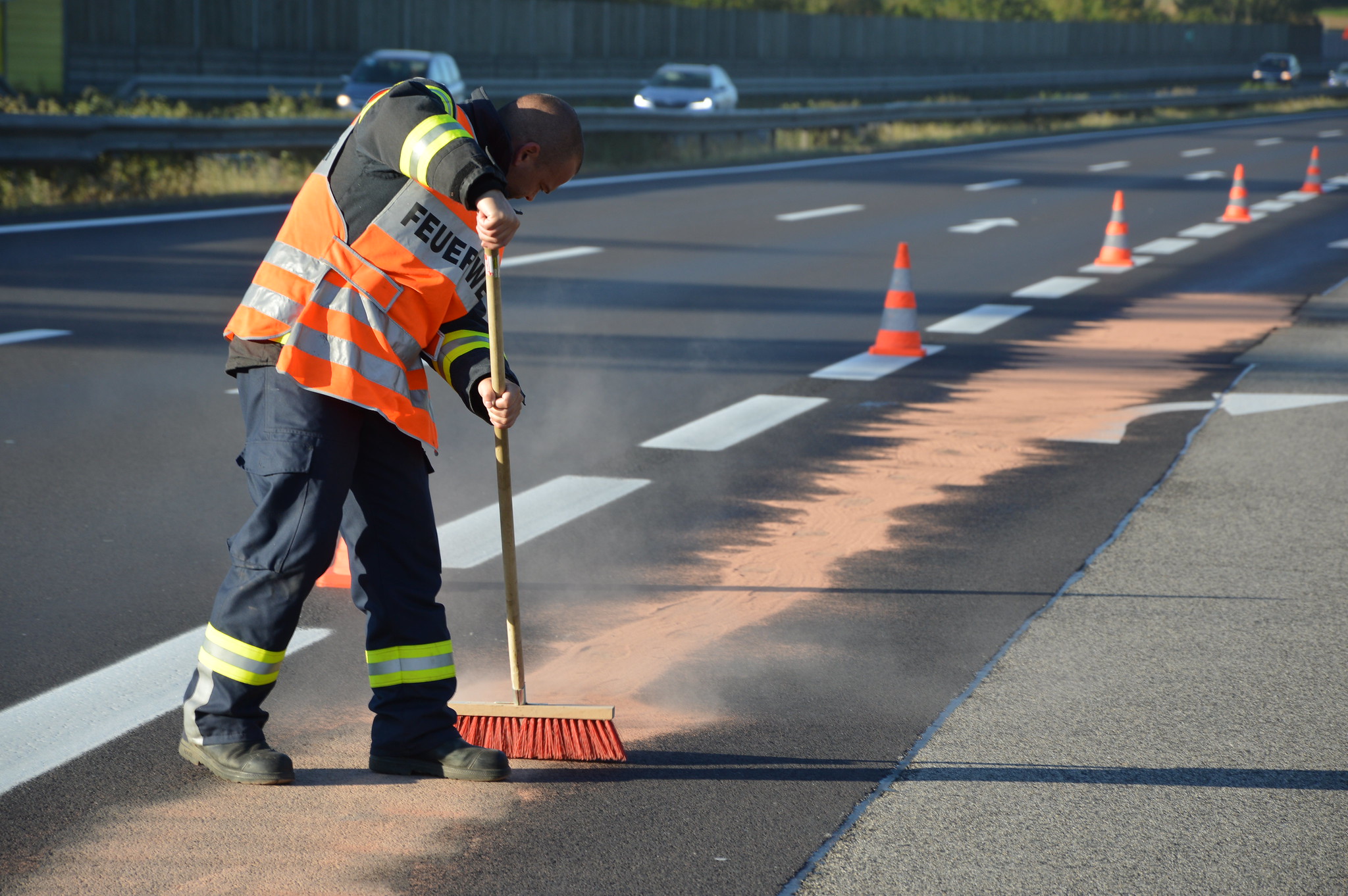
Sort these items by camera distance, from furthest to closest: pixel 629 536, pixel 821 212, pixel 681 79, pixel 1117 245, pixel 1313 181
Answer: pixel 681 79 → pixel 1313 181 → pixel 821 212 → pixel 1117 245 → pixel 629 536

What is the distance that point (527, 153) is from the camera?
138 inches

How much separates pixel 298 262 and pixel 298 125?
51.2 feet

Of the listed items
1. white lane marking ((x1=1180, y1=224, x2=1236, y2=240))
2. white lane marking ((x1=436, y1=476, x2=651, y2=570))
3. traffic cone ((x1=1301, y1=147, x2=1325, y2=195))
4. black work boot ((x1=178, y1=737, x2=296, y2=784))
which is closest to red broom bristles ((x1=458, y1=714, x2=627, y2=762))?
black work boot ((x1=178, y1=737, x2=296, y2=784))

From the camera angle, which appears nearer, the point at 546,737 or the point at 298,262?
the point at 298,262

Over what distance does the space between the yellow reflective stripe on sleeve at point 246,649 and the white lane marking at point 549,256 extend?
9598 mm

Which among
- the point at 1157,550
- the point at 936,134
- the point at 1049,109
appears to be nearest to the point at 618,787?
the point at 1157,550

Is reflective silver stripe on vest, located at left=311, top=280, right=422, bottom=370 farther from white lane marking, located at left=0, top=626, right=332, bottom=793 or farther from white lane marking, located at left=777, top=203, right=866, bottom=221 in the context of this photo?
white lane marking, located at left=777, top=203, right=866, bottom=221

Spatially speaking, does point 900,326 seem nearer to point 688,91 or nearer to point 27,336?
point 27,336

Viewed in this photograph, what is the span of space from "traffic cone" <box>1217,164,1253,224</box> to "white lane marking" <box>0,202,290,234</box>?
11268mm

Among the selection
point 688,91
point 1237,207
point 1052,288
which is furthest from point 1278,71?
point 1052,288

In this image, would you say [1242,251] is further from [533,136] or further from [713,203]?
[533,136]

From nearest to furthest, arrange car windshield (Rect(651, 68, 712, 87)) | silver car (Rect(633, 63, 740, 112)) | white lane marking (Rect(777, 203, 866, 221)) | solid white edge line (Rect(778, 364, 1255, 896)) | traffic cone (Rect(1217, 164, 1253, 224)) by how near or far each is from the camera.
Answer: solid white edge line (Rect(778, 364, 1255, 896)) < white lane marking (Rect(777, 203, 866, 221)) < traffic cone (Rect(1217, 164, 1253, 224)) < silver car (Rect(633, 63, 740, 112)) < car windshield (Rect(651, 68, 712, 87))

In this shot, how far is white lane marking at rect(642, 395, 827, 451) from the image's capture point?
743 centimetres

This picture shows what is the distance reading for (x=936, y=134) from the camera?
3606 centimetres
